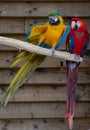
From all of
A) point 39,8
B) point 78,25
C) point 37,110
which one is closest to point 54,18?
point 78,25

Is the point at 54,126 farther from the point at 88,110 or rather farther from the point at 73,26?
the point at 73,26

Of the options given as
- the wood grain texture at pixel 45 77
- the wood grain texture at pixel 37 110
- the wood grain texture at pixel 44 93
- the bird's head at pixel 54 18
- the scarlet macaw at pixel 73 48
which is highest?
the bird's head at pixel 54 18

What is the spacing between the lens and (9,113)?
107 inches

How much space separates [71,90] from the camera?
2.02 m

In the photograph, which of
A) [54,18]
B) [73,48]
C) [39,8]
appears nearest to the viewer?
[54,18]

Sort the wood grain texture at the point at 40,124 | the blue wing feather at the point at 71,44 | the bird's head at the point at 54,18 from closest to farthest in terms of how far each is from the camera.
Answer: the bird's head at the point at 54,18
the blue wing feather at the point at 71,44
the wood grain texture at the point at 40,124

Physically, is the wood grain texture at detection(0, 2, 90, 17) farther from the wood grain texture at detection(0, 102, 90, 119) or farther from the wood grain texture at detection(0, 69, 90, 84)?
the wood grain texture at detection(0, 102, 90, 119)

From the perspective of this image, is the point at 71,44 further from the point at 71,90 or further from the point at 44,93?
the point at 44,93

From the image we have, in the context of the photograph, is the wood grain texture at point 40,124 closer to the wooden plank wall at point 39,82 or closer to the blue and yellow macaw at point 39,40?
the wooden plank wall at point 39,82

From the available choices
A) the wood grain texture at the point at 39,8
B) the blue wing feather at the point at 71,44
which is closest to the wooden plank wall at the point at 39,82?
the wood grain texture at the point at 39,8

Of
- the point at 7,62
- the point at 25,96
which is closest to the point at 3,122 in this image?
the point at 25,96

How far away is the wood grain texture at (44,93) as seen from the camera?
271cm

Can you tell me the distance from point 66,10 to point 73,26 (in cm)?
66

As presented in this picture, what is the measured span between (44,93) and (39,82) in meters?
0.09
